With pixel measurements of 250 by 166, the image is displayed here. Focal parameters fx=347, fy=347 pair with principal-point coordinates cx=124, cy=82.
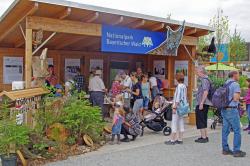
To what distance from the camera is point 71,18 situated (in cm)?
880

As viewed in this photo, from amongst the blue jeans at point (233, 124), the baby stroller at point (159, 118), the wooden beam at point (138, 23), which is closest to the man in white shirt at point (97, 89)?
the wooden beam at point (138, 23)

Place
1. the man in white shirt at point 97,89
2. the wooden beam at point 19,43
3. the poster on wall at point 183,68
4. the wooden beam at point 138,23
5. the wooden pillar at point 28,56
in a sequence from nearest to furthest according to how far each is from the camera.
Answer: the wooden pillar at point 28,56 < the wooden beam at point 138,23 < the man in white shirt at point 97,89 < the wooden beam at point 19,43 < the poster on wall at point 183,68

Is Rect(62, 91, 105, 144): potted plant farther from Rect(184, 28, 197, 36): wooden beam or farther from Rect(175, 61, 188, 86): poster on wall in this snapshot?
Rect(175, 61, 188, 86): poster on wall

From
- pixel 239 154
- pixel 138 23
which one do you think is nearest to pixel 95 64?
pixel 138 23

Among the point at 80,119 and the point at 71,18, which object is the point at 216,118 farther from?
the point at 71,18

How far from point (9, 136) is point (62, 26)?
11.5ft

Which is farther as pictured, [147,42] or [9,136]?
[147,42]

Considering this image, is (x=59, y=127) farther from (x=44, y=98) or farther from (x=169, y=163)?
(x=169, y=163)

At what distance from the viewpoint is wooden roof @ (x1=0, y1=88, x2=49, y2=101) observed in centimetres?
661

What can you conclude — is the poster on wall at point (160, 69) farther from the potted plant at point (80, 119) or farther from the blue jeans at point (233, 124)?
the blue jeans at point (233, 124)

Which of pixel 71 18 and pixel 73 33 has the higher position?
pixel 71 18

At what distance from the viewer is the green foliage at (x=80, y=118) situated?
24.5ft

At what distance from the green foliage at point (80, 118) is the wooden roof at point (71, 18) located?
6.96ft

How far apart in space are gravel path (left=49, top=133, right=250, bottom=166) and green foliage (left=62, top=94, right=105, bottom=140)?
80cm
